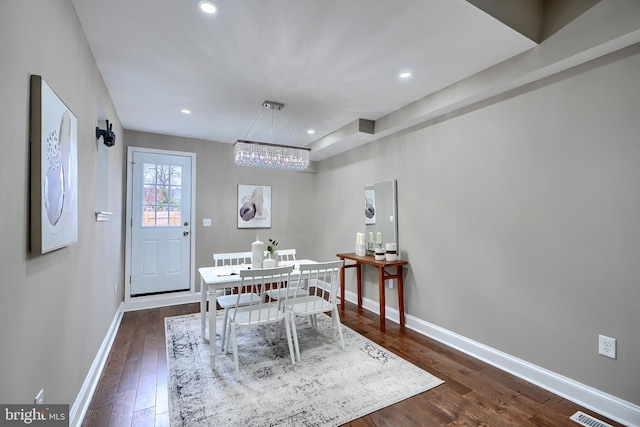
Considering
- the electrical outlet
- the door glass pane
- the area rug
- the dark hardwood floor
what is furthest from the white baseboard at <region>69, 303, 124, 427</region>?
the electrical outlet

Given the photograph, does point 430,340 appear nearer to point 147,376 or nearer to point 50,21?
point 147,376

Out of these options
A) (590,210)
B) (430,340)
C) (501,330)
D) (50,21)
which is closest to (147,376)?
(50,21)

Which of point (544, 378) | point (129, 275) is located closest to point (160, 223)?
point (129, 275)

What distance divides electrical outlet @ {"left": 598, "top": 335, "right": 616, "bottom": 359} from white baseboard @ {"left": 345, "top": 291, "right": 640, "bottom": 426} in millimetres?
257

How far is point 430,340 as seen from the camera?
303 cm

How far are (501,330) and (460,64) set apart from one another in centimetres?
222

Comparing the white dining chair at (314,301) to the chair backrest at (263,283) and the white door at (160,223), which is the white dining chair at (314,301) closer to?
the chair backrest at (263,283)

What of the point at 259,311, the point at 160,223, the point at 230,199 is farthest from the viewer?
the point at 230,199

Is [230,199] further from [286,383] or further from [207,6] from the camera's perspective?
[207,6]

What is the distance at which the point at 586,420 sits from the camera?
1.84m

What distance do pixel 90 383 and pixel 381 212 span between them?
10.6ft

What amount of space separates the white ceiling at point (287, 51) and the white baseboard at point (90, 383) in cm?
232

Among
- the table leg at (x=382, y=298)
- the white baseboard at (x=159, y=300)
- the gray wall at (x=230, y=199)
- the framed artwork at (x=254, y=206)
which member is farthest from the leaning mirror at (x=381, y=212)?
the white baseboard at (x=159, y=300)

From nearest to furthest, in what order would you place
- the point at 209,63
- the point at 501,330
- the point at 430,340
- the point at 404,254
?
1. the point at 209,63
2. the point at 501,330
3. the point at 430,340
4. the point at 404,254
